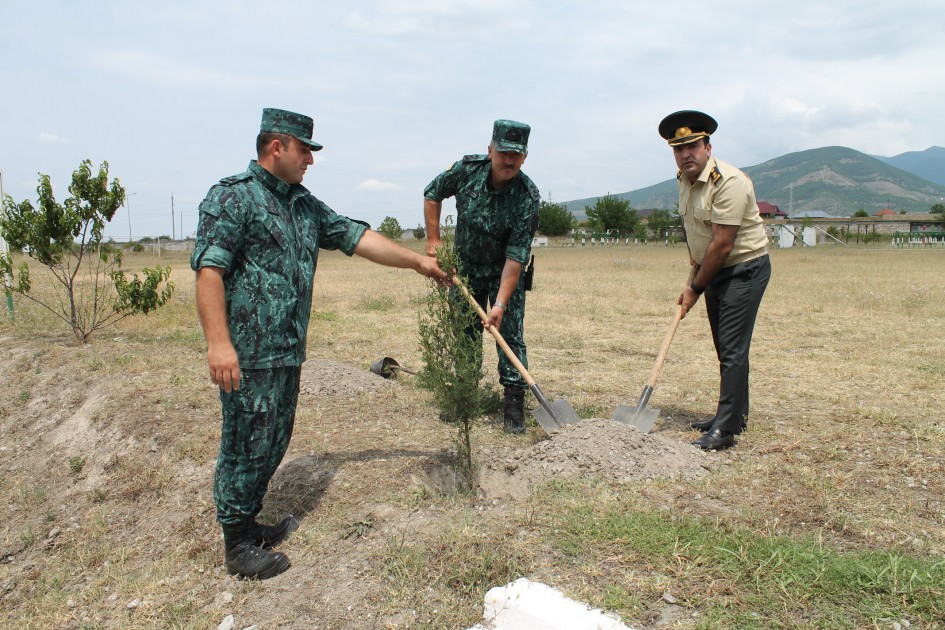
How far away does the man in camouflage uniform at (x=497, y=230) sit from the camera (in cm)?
427

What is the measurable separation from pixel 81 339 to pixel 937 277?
67.1ft

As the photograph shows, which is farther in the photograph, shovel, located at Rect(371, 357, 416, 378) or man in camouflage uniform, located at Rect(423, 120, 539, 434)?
shovel, located at Rect(371, 357, 416, 378)

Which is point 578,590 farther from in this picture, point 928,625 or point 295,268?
point 295,268

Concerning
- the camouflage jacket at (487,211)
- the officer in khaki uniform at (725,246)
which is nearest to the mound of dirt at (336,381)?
the camouflage jacket at (487,211)

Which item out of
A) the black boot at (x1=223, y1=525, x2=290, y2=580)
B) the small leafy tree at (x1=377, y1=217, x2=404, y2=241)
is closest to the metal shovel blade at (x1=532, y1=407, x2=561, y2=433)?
the black boot at (x1=223, y1=525, x2=290, y2=580)

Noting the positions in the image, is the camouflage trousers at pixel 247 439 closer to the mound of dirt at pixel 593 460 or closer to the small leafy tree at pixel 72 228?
the mound of dirt at pixel 593 460

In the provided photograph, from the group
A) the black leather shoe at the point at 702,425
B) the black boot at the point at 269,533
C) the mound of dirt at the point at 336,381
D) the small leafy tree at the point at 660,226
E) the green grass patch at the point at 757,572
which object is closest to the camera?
the green grass patch at the point at 757,572

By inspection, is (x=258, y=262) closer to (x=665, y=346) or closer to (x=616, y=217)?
(x=665, y=346)

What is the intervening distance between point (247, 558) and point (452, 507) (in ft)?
3.23

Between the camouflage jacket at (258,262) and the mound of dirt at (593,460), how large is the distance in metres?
1.34

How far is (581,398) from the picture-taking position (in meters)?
5.67

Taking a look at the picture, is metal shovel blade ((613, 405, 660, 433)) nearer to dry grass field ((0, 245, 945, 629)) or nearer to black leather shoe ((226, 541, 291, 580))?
dry grass field ((0, 245, 945, 629))

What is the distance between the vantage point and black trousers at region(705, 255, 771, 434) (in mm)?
4223

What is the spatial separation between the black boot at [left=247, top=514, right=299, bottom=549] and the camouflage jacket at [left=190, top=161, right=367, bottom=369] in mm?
842
